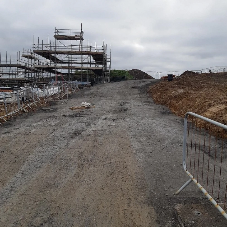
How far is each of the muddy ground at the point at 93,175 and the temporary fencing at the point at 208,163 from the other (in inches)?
10.5

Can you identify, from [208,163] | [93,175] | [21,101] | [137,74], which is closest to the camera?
[208,163]

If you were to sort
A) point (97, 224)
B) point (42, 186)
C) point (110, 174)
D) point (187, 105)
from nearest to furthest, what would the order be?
point (97, 224)
point (42, 186)
point (110, 174)
point (187, 105)

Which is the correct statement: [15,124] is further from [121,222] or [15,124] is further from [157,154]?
[121,222]

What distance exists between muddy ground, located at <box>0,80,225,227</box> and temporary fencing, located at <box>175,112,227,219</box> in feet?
0.88

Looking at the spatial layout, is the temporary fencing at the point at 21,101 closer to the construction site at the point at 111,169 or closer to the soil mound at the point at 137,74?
the construction site at the point at 111,169

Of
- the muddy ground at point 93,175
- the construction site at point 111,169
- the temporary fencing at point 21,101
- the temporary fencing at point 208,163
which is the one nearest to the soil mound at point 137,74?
the temporary fencing at point 21,101

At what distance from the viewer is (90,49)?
32781 mm

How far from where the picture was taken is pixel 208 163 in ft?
13.3

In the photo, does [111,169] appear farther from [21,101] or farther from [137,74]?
[137,74]

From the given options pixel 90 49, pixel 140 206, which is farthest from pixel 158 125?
pixel 90 49

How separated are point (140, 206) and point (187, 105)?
1009cm

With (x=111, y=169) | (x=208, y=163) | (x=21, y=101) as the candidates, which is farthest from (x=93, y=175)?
(x=21, y=101)

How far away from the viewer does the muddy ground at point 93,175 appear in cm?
407

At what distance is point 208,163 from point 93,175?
2622mm
